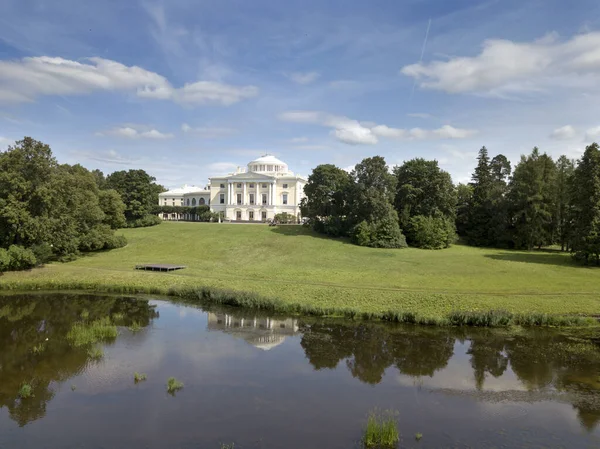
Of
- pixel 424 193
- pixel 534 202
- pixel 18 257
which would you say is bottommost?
pixel 18 257

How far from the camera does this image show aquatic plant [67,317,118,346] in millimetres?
19141

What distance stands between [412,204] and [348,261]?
1731 cm

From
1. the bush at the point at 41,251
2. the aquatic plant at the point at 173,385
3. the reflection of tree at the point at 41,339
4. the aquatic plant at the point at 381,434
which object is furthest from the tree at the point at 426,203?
the aquatic plant at the point at 381,434

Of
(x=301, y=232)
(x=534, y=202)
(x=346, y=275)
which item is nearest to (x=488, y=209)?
(x=534, y=202)

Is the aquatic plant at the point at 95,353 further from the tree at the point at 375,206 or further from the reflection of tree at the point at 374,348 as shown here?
the tree at the point at 375,206

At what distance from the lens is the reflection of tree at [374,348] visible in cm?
A: 1744

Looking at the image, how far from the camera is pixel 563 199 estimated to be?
163ft

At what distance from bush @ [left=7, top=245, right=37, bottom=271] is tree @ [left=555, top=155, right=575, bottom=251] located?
165 feet

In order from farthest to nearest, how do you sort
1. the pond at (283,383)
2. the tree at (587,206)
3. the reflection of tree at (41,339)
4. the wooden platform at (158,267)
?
the wooden platform at (158,267), the tree at (587,206), the reflection of tree at (41,339), the pond at (283,383)

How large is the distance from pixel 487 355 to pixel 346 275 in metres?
16.2

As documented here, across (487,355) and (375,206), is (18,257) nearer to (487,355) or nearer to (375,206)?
(487,355)

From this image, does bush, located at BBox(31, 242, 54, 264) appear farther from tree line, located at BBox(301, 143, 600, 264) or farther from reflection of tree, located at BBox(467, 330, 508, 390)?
reflection of tree, located at BBox(467, 330, 508, 390)

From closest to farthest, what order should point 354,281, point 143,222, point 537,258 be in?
1. point 354,281
2. point 537,258
3. point 143,222

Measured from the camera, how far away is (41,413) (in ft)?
41.7
